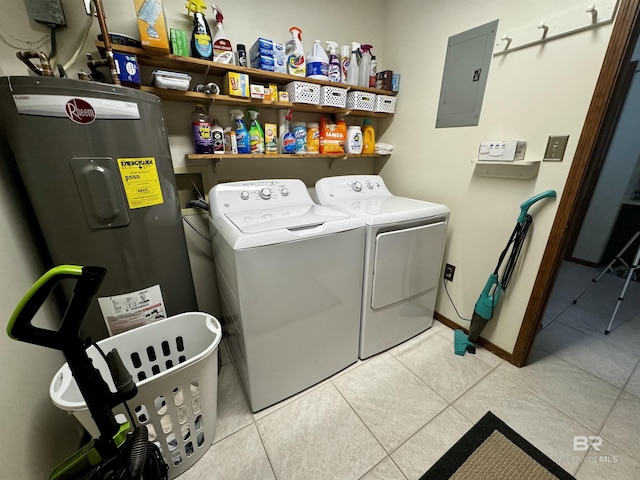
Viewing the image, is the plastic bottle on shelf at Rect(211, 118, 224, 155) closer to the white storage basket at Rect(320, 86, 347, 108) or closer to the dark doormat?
the white storage basket at Rect(320, 86, 347, 108)

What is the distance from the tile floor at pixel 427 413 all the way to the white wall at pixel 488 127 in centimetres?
33

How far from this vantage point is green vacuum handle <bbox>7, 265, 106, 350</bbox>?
1.70 feet

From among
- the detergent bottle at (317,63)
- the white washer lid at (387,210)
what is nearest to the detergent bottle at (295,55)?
the detergent bottle at (317,63)

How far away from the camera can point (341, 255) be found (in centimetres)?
129

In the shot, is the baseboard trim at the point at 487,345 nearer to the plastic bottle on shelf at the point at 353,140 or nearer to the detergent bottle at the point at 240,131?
the plastic bottle on shelf at the point at 353,140

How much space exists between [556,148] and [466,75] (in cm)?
68

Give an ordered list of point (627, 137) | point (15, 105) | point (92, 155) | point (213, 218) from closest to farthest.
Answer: point (15, 105)
point (92, 155)
point (213, 218)
point (627, 137)

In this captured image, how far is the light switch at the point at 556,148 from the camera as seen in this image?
1259mm

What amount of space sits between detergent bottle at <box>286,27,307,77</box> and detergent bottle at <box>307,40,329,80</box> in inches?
2.4

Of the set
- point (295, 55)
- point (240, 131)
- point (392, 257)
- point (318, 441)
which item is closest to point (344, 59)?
point (295, 55)

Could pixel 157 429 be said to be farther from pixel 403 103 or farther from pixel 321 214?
pixel 403 103

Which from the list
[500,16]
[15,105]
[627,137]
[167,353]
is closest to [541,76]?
[500,16]

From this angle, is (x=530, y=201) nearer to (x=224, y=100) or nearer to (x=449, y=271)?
(x=449, y=271)

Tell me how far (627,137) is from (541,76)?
97.4 inches
